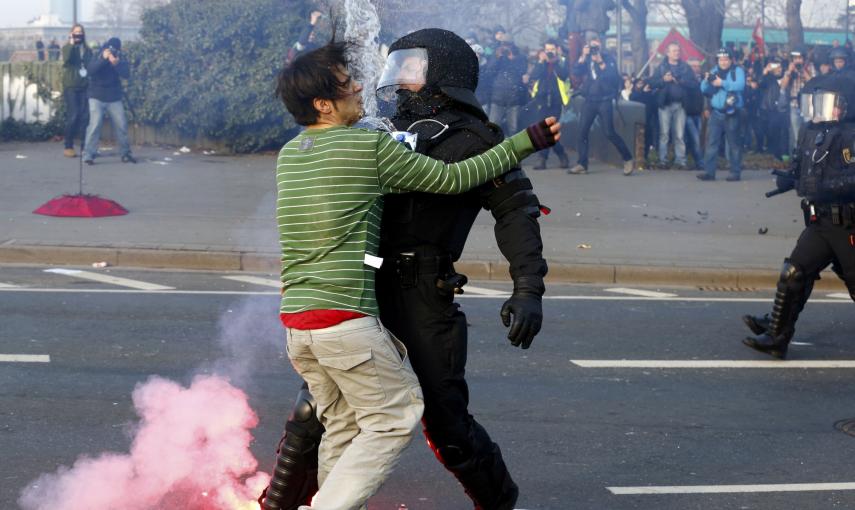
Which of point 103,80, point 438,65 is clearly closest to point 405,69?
point 438,65

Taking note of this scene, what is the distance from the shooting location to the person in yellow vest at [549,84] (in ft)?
57.6

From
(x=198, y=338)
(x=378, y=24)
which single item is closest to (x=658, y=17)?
(x=378, y=24)

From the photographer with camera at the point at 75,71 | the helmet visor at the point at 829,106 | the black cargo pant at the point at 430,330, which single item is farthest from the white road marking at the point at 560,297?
the photographer with camera at the point at 75,71

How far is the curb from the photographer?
10.9m

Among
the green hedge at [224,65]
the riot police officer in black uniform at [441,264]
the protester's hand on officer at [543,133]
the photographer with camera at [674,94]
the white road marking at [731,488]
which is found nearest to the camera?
the protester's hand on officer at [543,133]

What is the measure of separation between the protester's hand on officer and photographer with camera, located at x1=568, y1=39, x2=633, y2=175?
13442 millimetres

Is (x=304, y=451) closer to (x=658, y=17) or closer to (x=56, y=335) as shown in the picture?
(x=56, y=335)

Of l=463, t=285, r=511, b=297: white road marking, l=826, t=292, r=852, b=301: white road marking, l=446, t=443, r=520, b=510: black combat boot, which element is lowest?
l=826, t=292, r=852, b=301: white road marking

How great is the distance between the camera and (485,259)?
11.0 metres

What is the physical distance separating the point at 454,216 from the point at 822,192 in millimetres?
3954

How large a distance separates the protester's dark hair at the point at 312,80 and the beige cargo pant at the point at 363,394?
0.65 metres

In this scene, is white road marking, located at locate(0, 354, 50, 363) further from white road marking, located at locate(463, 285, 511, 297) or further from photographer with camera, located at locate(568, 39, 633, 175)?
photographer with camera, located at locate(568, 39, 633, 175)

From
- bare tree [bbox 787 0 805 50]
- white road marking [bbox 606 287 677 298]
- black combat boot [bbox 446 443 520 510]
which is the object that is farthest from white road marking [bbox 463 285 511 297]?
bare tree [bbox 787 0 805 50]

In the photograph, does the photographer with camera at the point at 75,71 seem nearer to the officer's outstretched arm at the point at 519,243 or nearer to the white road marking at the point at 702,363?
the white road marking at the point at 702,363
